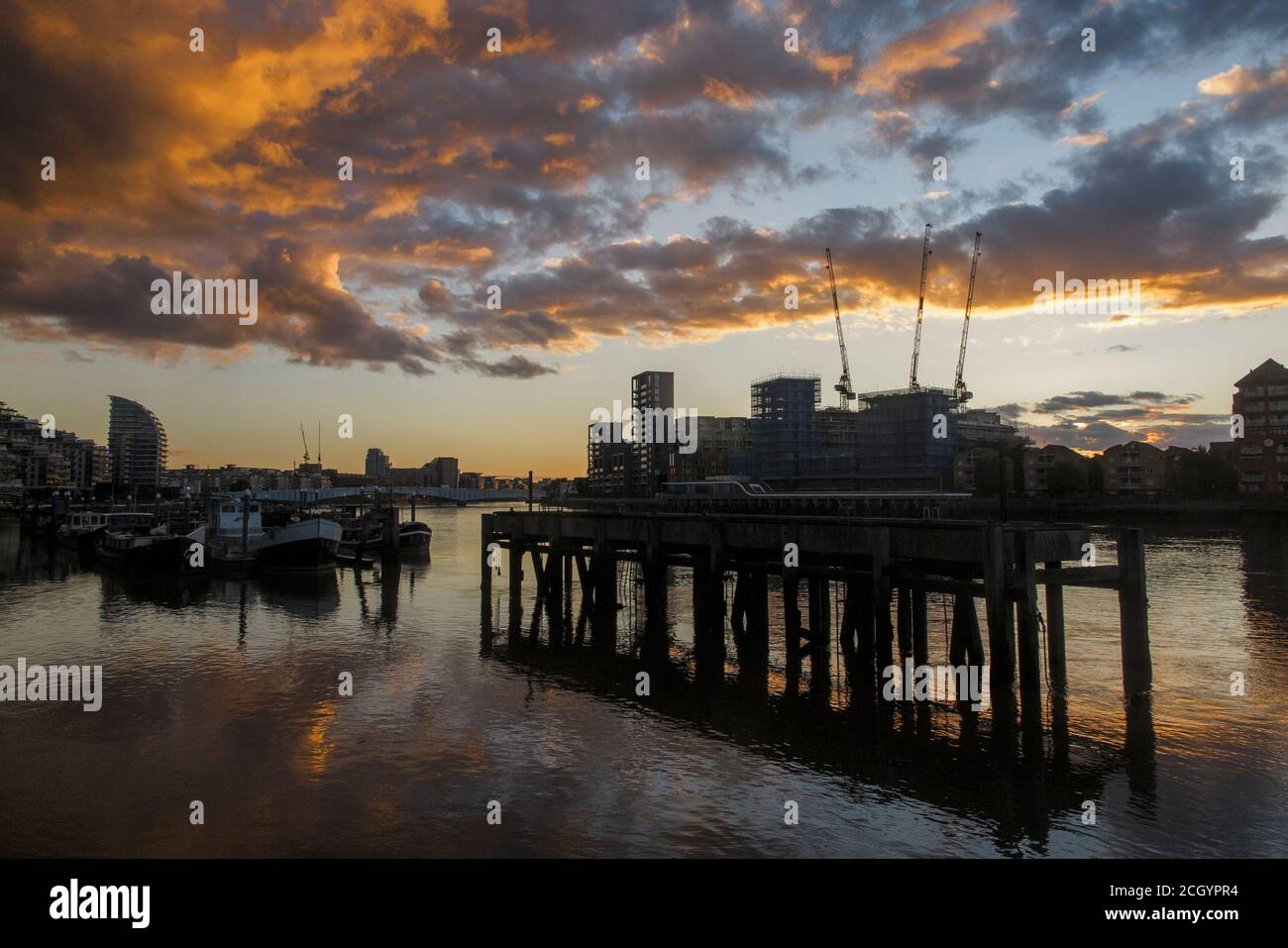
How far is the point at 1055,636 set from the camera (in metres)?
23.0

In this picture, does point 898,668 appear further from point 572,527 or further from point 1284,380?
point 1284,380

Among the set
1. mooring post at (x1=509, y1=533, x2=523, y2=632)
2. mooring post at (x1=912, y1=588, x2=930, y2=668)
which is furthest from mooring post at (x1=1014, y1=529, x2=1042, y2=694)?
mooring post at (x1=509, y1=533, x2=523, y2=632)

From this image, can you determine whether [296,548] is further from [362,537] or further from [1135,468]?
[1135,468]

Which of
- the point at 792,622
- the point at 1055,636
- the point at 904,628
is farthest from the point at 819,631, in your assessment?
the point at 1055,636

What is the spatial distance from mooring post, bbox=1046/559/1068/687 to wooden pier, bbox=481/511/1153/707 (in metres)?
0.04

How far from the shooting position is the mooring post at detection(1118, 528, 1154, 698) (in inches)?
895

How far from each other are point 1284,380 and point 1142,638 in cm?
15975

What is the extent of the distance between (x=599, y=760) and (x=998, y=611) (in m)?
12.1

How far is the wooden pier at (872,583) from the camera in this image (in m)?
22.2

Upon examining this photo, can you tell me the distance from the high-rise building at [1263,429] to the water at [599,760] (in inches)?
5214

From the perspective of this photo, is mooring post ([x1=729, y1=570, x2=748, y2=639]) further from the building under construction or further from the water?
the building under construction
